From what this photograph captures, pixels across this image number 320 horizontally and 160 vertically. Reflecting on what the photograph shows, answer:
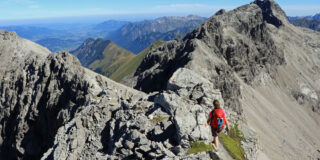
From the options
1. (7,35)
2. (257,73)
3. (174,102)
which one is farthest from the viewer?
(257,73)

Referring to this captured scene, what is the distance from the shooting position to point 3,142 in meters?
58.7

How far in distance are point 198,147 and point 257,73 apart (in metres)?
105

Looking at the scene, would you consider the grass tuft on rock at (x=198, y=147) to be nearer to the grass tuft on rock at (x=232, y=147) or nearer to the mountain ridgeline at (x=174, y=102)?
the mountain ridgeline at (x=174, y=102)

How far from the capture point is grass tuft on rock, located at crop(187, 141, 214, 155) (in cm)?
2178

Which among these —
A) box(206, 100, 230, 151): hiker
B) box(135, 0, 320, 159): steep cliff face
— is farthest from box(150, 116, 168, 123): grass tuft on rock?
box(135, 0, 320, 159): steep cliff face

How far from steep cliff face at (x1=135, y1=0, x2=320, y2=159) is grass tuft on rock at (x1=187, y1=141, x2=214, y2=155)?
44.5 m

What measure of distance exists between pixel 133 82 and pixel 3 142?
2985 inches

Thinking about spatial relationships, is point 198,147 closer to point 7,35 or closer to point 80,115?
point 80,115

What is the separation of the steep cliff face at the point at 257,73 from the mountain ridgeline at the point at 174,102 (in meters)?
0.56

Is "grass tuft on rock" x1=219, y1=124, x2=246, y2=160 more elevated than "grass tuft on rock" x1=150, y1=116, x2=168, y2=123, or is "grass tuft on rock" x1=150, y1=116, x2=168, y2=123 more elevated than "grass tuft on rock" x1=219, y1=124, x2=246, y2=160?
"grass tuft on rock" x1=150, y1=116, x2=168, y2=123

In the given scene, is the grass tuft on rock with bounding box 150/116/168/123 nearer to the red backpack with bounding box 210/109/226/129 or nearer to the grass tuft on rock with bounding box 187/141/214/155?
the grass tuft on rock with bounding box 187/141/214/155

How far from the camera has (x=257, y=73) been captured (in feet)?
381

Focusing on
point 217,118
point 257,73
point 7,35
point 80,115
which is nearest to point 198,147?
point 217,118

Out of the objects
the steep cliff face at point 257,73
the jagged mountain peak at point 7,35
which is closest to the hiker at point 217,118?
the steep cliff face at point 257,73
